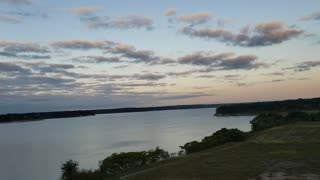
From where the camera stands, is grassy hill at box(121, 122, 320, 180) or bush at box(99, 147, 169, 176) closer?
grassy hill at box(121, 122, 320, 180)

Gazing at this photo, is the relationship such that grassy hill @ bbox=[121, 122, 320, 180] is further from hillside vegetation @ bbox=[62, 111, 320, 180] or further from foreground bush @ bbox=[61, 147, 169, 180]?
foreground bush @ bbox=[61, 147, 169, 180]

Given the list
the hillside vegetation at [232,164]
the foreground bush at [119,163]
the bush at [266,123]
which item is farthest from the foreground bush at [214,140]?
the bush at [266,123]

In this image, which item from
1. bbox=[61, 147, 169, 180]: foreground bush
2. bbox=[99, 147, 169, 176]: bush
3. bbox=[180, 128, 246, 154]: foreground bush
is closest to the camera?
bbox=[61, 147, 169, 180]: foreground bush

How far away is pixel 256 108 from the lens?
643 feet

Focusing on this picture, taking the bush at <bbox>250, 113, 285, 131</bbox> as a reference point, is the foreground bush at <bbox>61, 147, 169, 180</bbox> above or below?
below

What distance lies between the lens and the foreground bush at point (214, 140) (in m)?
45.9

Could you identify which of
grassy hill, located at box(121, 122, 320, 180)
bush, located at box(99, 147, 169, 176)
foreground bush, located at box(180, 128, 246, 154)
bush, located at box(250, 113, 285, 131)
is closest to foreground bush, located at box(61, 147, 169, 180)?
bush, located at box(99, 147, 169, 176)

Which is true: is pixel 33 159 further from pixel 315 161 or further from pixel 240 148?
pixel 315 161

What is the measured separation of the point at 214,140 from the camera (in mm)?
48531

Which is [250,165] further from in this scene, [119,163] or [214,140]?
[214,140]

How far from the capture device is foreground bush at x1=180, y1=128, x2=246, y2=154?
45938mm

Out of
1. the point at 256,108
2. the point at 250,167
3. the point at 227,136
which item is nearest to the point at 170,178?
the point at 250,167

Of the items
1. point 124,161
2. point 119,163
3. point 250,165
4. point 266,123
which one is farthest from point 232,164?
point 266,123

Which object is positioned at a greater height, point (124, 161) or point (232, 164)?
point (232, 164)
